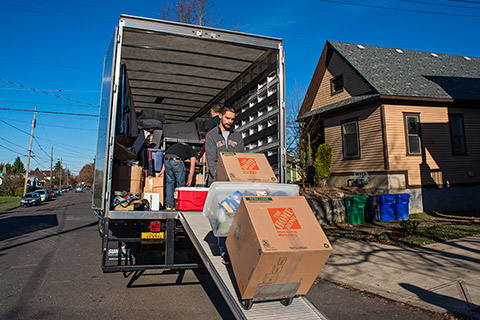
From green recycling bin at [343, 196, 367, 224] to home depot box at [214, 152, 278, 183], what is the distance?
7746mm

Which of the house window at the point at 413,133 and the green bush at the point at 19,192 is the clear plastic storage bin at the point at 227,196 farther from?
the green bush at the point at 19,192

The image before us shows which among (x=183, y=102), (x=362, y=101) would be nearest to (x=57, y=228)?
(x=183, y=102)

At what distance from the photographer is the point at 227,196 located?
10.7 ft

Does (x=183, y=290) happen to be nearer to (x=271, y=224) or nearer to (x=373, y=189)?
(x=271, y=224)

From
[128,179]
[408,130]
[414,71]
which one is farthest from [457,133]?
[128,179]

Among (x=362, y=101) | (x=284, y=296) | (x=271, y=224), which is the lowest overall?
(x=284, y=296)

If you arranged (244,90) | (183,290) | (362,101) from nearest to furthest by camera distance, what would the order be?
1. (183,290)
2. (244,90)
3. (362,101)

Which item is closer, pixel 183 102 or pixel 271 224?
pixel 271 224

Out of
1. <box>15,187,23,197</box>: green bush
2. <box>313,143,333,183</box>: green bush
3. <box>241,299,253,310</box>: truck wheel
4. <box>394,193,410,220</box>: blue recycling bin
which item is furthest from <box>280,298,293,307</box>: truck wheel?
<box>15,187,23,197</box>: green bush

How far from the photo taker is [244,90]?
22.6 feet

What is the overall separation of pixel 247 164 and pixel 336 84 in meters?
14.7

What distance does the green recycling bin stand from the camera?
10789 mm

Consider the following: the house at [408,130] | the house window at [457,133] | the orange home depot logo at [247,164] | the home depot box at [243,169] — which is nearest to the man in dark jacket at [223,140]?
the home depot box at [243,169]

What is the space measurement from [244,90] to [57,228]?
10.1 metres
